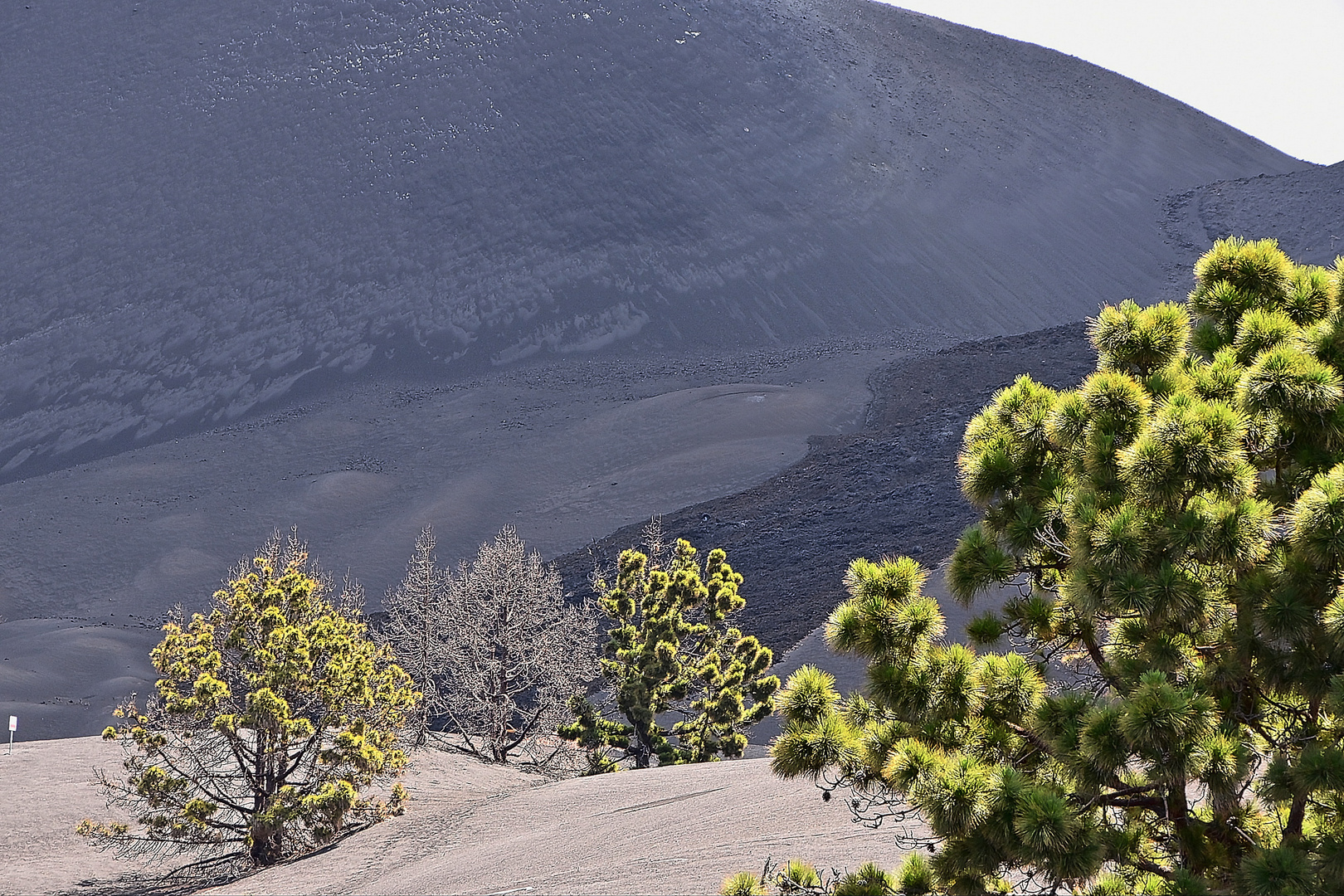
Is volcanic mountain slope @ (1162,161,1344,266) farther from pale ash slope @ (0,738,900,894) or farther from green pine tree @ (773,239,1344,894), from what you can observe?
green pine tree @ (773,239,1344,894)

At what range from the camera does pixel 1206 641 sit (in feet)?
15.4

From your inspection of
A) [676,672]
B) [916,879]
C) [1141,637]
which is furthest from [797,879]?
[676,672]

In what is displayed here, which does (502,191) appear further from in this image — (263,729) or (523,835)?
(523,835)

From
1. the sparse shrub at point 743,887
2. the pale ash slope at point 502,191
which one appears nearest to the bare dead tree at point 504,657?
the sparse shrub at point 743,887

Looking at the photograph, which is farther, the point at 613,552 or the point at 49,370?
the point at 49,370

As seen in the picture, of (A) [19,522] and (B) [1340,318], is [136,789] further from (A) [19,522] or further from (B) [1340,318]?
(A) [19,522]

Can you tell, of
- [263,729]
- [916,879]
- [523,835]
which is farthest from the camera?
[263,729]

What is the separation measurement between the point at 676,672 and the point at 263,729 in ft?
19.8

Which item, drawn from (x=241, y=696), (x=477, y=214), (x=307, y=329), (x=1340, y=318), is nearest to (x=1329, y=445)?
(x=1340, y=318)

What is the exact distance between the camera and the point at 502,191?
71.9m

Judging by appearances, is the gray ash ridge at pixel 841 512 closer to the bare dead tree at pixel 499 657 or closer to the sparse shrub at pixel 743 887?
the bare dead tree at pixel 499 657

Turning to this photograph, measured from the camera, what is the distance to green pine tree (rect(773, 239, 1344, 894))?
169 inches

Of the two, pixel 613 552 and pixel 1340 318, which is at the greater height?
pixel 1340 318

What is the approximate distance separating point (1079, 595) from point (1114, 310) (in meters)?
1.70
